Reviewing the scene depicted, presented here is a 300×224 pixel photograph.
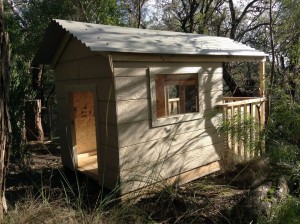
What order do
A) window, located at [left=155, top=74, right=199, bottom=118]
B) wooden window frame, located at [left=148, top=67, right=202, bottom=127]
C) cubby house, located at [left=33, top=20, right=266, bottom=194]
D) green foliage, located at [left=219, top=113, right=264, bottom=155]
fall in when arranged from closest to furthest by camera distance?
cubby house, located at [left=33, top=20, right=266, bottom=194] → wooden window frame, located at [left=148, top=67, right=202, bottom=127] → window, located at [left=155, top=74, right=199, bottom=118] → green foliage, located at [left=219, top=113, right=264, bottom=155]

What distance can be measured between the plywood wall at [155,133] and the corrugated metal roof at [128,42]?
0.80ft

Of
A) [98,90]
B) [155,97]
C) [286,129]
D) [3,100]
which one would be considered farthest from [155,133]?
[3,100]

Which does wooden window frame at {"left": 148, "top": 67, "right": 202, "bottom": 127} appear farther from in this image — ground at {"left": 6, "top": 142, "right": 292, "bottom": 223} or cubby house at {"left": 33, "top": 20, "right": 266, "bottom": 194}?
ground at {"left": 6, "top": 142, "right": 292, "bottom": 223}

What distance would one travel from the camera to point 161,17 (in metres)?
14.8

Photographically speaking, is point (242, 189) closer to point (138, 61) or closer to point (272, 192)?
point (272, 192)

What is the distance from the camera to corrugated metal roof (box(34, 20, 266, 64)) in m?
3.79

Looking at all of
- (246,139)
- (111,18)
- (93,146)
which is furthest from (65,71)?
(111,18)

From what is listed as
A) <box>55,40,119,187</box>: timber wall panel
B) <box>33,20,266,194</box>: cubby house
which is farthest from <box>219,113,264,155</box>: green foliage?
<box>55,40,119,187</box>: timber wall panel

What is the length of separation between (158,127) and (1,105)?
2.43m

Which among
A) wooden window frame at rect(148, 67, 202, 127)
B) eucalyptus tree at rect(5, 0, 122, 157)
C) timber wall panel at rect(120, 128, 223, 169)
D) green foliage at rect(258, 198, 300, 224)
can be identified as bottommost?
green foliage at rect(258, 198, 300, 224)

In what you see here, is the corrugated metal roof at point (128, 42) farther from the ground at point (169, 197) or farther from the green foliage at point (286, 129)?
the ground at point (169, 197)

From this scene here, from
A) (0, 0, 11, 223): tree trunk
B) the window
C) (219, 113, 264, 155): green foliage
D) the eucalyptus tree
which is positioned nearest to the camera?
(0, 0, 11, 223): tree trunk

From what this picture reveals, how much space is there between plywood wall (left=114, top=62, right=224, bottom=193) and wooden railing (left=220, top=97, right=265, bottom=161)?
268mm

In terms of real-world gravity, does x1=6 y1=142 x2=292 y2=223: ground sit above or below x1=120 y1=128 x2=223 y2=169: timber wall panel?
below
